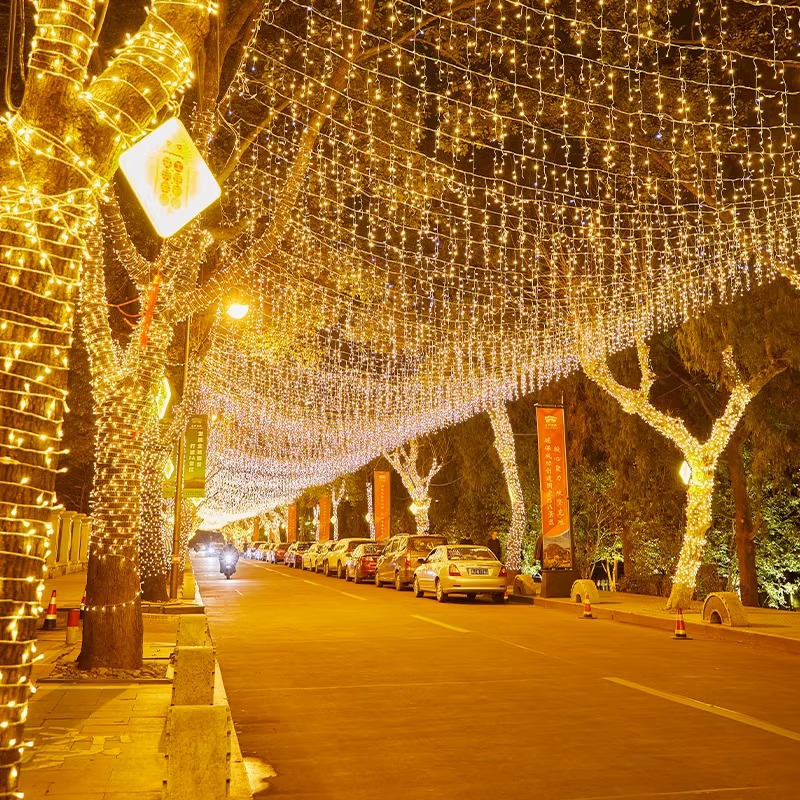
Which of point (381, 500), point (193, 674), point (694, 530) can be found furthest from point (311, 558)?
point (193, 674)

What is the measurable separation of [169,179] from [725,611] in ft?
40.2

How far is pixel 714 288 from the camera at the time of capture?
17.2 metres

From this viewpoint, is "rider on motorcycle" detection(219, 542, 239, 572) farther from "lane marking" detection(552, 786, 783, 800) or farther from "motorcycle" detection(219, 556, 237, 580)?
"lane marking" detection(552, 786, 783, 800)

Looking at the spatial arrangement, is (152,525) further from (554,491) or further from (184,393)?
(554,491)

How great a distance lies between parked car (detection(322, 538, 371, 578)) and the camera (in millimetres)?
36500

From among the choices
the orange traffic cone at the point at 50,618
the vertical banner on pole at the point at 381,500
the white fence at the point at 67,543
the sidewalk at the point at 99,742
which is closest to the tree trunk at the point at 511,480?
the white fence at the point at 67,543

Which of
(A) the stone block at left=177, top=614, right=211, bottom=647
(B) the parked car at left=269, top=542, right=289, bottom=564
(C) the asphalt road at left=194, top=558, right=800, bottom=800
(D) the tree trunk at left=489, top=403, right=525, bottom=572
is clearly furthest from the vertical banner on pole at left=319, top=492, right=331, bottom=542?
(A) the stone block at left=177, top=614, right=211, bottom=647

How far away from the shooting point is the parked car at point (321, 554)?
4157cm

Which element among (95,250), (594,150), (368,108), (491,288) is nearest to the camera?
(95,250)

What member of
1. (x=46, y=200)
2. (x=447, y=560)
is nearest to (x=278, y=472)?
(x=447, y=560)

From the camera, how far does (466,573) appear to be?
866 inches

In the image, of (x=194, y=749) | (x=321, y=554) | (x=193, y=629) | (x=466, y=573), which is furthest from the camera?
(x=321, y=554)

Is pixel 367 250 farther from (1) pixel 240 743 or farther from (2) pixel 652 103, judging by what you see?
(1) pixel 240 743

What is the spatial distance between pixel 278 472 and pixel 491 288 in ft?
122
